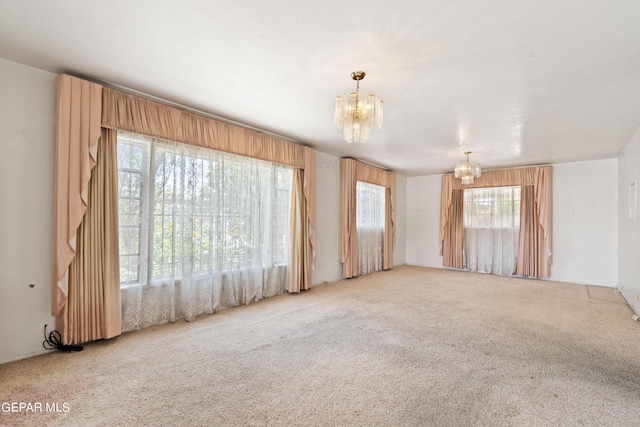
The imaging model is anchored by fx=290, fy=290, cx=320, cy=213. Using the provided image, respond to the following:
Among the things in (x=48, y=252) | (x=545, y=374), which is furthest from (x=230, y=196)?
(x=545, y=374)

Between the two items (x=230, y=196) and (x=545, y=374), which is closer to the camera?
(x=545, y=374)

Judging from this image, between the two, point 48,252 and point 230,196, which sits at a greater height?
point 230,196

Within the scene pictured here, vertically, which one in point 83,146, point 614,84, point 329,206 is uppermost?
point 614,84

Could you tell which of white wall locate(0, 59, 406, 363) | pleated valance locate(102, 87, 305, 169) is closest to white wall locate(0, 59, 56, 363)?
white wall locate(0, 59, 406, 363)

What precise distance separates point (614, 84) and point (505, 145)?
2144 millimetres

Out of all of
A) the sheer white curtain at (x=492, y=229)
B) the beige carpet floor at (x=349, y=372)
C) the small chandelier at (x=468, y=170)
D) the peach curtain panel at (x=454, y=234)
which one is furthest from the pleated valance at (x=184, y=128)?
the sheer white curtain at (x=492, y=229)

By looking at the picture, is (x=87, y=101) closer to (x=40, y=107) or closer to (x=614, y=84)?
(x=40, y=107)

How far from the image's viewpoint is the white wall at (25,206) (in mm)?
2408

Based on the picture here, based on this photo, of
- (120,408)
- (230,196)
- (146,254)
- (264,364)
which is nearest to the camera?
(120,408)

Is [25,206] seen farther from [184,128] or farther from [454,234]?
[454,234]

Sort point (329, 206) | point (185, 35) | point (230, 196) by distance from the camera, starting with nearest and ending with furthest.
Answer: point (185, 35)
point (230, 196)
point (329, 206)

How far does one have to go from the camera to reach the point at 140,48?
7.38 feet

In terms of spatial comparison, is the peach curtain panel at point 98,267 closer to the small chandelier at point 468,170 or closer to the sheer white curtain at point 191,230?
the sheer white curtain at point 191,230

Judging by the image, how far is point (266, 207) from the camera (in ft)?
14.6
